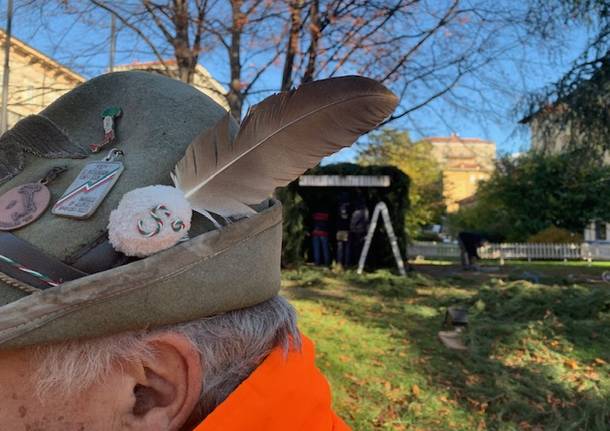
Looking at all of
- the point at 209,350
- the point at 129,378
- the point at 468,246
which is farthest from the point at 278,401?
the point at 468,246

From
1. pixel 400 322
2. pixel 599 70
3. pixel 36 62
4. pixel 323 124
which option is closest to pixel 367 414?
pixel 400 322

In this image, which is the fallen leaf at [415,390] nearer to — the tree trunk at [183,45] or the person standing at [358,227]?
the tree trunk at [183,45]

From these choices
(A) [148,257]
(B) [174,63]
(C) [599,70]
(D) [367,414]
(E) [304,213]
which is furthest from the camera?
(E) [304,213]

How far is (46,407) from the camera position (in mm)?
938

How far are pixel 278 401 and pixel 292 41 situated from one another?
4.38 meters

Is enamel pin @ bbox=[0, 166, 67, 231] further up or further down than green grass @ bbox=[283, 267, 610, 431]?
further up

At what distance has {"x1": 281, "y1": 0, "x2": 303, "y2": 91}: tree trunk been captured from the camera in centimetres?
459

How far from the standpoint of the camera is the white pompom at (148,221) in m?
0.90

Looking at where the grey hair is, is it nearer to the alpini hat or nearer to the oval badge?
the alpini hat

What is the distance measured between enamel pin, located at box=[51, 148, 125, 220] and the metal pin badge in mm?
64

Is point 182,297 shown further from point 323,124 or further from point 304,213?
point 304,213

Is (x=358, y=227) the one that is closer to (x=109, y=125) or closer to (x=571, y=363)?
(x=571, y=363)

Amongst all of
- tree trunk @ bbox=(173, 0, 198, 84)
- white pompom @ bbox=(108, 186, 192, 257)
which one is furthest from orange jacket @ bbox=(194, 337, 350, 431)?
tree trunk @ bbox=(173, 0, 198, 84)

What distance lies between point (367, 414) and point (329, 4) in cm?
339
